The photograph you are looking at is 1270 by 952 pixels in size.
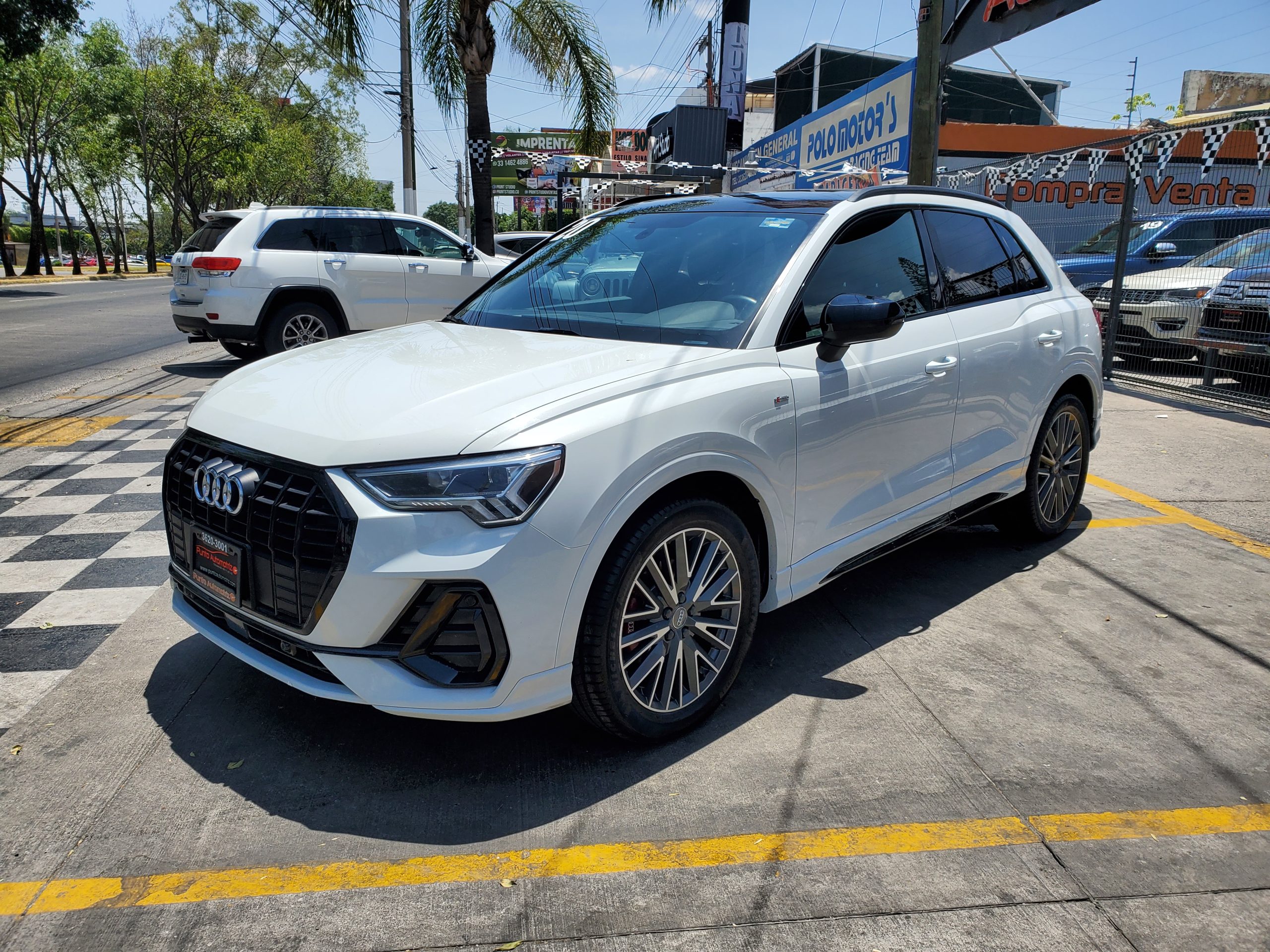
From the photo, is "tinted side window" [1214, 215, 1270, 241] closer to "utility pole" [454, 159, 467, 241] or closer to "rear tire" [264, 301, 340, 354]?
"rear tire" [264, 301, 340, 354]

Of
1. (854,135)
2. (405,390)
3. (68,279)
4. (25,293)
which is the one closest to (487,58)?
(854,135)

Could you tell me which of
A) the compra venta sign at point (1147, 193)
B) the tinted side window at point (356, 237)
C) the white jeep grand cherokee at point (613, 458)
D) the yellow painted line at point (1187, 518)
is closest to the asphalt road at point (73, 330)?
the tinted side window at point (356, 237)

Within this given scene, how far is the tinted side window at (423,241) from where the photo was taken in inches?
429

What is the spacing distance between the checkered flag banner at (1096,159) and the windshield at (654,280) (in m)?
8.28

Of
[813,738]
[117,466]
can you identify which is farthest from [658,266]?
[117,466]

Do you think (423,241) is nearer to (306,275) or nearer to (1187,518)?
(306,275)

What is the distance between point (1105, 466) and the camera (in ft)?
23.2

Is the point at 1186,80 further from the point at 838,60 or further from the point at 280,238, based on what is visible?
the point at 280,238

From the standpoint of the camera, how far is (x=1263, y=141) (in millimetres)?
8984

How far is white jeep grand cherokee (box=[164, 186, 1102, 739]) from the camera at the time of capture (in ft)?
8.32

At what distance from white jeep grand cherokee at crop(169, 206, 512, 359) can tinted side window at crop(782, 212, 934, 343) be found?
6.35 metres

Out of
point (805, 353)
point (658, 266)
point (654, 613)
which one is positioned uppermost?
point (658, 266)

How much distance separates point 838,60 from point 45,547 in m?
46.3

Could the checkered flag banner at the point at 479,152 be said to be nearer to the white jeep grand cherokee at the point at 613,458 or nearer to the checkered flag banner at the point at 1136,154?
the checkered flag banner at the point at 1136,154
